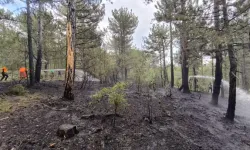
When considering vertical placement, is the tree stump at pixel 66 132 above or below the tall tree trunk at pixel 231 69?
below

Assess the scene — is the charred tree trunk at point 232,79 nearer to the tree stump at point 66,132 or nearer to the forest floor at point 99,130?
the forest floor at point 99,130

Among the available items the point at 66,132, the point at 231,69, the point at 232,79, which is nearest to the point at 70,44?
the point at 66,132

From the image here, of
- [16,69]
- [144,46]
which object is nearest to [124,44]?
[144,46]

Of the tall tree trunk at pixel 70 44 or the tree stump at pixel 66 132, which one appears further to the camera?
the tall tree trunk at pixel 70 44

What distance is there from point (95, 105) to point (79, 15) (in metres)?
8.27

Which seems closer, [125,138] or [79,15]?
[125,138]

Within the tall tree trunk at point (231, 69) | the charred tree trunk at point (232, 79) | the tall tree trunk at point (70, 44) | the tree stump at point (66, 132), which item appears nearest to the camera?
the tree stump at point (66, 132)

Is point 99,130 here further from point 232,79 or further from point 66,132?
point 232,79

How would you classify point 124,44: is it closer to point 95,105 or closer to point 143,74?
point 143,74

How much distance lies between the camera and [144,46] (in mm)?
20344

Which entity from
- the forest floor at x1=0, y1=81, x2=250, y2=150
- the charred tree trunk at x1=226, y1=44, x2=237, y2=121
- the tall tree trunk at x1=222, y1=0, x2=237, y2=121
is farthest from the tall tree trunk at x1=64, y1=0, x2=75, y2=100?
the charred tree trunk at x1=226, y1=44, x2=237, y2=121

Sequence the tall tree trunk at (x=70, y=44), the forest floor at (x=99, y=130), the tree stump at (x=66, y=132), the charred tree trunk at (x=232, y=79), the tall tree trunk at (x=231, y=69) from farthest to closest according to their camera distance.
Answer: the charred tree trunk at (x=232, y=79)
the tall tree trunk at (x=231, y=69)
the tall tree trunk at (x=70, y=44)
the tree stump at (x=66, y=132)
the forest floor at (x=99, y=130)

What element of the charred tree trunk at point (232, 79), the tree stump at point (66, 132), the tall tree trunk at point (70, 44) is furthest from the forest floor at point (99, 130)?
the charred tree trunk at point (232, 79)

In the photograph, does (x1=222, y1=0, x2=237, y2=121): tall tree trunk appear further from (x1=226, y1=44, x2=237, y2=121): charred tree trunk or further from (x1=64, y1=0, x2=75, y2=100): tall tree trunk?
(x1=64, y1=0, x2=75, y2=100): tall tree trunk
